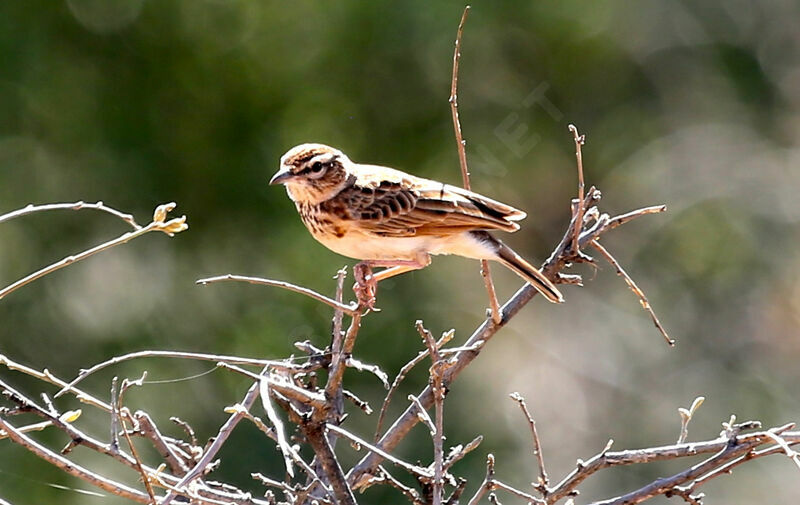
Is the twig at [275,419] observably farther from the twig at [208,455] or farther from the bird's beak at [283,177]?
the bird's beak at [283,177]

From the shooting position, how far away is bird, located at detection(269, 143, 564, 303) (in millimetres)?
3258

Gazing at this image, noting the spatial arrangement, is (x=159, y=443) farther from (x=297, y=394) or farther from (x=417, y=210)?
(x=417, y=210)

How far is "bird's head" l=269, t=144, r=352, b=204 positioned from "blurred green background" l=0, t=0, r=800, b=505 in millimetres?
2375

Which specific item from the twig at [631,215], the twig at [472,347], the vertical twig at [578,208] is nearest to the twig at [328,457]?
the twig at [472,347]

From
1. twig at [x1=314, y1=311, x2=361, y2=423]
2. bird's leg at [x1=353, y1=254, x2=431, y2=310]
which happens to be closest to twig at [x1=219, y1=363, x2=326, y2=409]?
twig at [x1=314, y1=311, x2=361, y2=423]

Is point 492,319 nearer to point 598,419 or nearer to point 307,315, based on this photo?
point 307,315

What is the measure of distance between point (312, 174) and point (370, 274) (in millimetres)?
522

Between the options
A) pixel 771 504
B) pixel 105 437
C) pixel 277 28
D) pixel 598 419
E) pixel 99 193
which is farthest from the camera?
pixel 598 419

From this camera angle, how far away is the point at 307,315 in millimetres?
5992

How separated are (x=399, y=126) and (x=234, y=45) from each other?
122cm

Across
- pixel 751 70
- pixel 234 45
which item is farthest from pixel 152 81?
pixel 751 70

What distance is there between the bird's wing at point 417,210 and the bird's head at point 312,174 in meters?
0.05

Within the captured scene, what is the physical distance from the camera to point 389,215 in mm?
3311

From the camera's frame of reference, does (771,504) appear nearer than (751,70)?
Yes
